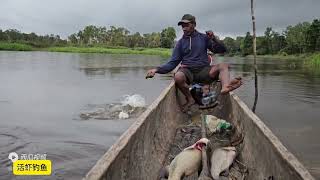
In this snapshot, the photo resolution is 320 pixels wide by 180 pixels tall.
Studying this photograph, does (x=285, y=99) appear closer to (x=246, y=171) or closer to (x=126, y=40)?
(x=246, y=171)

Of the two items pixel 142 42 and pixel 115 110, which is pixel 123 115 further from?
pixel 142 42

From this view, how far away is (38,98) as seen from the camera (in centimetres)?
1244

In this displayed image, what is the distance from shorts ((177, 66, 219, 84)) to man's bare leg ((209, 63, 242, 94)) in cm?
10

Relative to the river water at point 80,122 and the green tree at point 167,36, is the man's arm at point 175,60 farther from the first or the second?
the green tree at point 167,36

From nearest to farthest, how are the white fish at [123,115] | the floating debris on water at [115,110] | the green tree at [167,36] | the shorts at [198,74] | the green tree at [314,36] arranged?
the shorts at [198,74] < the white fish at [123,115] < the floating debris on water at [115,110] < the green tree at [314,36] < the green tree at [167,36]

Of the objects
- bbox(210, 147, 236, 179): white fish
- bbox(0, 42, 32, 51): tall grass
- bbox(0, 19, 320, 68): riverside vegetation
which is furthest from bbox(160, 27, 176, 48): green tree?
bbox(210, 147, 236, 179): white fish

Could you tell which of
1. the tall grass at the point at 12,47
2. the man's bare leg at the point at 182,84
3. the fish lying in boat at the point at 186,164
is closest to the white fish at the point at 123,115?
the man's bare leg at the point at 182,84

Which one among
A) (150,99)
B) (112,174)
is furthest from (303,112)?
(112,174)

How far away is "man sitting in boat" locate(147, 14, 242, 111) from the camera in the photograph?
19.8 ft

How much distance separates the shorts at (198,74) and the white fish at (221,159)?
1973mm

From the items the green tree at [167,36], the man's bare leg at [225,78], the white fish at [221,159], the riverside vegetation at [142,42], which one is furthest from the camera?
the green tree at [167,36]

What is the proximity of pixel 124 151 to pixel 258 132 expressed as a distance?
1.40m

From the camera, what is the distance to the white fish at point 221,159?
3919mm

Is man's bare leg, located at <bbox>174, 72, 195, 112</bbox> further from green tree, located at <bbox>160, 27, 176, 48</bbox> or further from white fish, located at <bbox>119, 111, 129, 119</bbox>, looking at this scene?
green tree, located at <bbox>160, 27, 176, 48</bbox>
